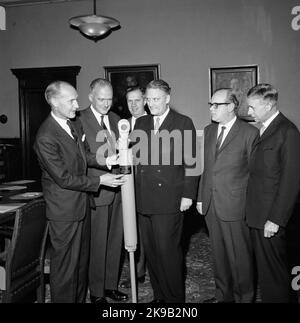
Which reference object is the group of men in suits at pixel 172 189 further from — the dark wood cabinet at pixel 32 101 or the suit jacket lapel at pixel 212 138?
the dark wood cabinet at pixel 32 101

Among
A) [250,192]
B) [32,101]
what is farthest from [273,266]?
[32,101]

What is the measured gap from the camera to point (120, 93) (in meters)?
6.72

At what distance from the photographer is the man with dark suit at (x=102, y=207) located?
2.96m

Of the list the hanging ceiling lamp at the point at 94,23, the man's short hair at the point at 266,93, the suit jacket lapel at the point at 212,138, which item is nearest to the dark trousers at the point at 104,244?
the suit jacket lapel at the point at 212,138

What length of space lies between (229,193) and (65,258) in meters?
1.25

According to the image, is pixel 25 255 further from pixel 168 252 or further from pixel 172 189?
pixel 172 189

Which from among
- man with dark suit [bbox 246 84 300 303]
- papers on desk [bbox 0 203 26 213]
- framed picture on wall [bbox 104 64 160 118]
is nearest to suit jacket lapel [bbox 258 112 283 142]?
man with dark suit [bbox 246 84 300 303]

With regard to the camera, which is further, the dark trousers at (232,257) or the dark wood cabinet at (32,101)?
the dark wood cabinet at (32,101)

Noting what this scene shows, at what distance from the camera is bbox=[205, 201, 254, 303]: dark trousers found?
105 inches

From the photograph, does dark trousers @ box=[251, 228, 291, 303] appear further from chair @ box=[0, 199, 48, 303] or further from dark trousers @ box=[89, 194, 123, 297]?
chair @ box=[0, 199, 48, 303]

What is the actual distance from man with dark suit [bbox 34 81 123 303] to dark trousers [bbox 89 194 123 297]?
38 centimetres

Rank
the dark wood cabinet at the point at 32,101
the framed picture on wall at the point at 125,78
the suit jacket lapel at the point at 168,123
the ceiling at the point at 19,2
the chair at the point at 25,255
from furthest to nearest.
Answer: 1. the dark wood cabinet at the point at 32,101
2. the ceiling at the point at 19,2
3. the framed picture on wall at the point at 125,78
4. the suit jacket lapel at the point at 168,123
5. the chair at the point at 25,255

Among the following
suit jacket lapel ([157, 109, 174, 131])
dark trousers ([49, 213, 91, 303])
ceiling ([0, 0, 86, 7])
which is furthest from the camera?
ceiling ([0, 0, 86, 7])
